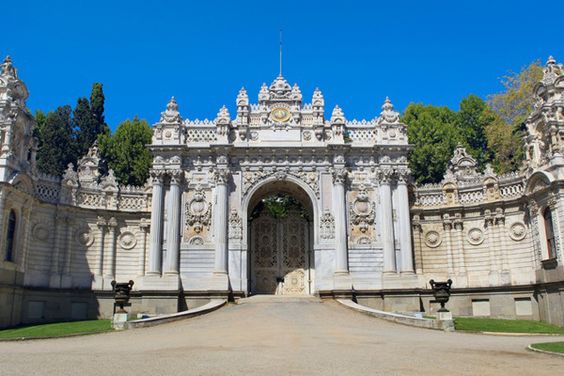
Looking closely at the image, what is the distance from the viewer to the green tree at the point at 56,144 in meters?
49.2

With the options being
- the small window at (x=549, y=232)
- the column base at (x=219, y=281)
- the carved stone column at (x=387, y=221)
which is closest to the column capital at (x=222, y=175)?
the column base at (x=219, y=281)

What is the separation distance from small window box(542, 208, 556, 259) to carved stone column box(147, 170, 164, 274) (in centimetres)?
2102

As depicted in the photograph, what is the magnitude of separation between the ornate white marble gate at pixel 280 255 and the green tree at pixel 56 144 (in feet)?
75.8

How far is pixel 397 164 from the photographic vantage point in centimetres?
3300

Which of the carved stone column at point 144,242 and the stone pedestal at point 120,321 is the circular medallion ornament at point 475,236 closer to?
the carved stone column at point 144,242

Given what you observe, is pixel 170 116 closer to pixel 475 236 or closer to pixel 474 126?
pixel 475 236

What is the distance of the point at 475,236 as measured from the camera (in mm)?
32969

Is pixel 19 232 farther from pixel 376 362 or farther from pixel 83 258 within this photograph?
pixel 376 362

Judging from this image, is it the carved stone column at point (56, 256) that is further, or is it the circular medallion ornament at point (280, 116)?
the circular medallion ornament at point (280, 116)

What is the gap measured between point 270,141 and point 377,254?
365 inches

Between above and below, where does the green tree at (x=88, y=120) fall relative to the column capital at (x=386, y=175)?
above

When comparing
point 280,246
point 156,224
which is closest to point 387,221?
point 280,246

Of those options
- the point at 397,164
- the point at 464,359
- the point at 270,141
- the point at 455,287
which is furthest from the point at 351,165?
the point at 464,359

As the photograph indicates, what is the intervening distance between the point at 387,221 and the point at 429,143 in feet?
67.6
